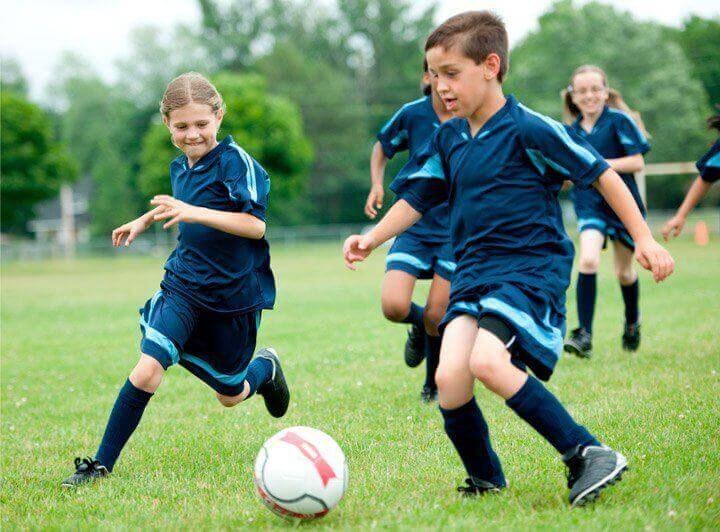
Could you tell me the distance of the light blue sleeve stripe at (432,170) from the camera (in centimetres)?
417

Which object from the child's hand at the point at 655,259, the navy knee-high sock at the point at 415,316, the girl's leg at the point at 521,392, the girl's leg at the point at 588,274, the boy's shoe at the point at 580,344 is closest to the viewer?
the child's hand at the point at 655,259

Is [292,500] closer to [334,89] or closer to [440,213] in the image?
[440,213]

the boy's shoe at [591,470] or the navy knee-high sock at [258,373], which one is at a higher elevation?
the boy's shoe at [591,470]

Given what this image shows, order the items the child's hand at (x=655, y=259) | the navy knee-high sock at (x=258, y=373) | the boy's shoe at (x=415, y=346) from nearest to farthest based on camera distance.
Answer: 1. the child's hand at (x=655, y=259)
2. the navy knee-high sock at (x=258, y=373)
3. the boy's shoe at (x=415, y=346)

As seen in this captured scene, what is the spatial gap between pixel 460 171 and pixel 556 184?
43cm

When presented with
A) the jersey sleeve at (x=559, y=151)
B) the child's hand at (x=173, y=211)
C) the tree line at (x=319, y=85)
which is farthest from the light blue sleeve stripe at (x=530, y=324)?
the tree line at (x=319, y=85)

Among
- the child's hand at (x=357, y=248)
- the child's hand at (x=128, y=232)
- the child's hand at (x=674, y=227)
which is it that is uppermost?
the child's hand at (x=357, y=248)

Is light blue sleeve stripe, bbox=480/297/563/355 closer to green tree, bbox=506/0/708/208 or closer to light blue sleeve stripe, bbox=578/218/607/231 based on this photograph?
light blue sleeve stripe, bbox=578/218/607/231

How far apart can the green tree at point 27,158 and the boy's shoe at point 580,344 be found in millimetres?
39944

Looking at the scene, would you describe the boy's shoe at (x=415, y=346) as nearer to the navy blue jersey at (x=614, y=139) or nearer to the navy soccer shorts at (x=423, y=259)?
the navy soccer shorts at (x=423, y=259)

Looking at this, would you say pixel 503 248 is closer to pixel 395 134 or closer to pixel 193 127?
pixel 193 127

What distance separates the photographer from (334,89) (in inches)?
2499

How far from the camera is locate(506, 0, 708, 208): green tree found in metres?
53.6

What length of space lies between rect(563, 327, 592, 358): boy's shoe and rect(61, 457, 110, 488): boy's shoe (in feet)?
15.2
